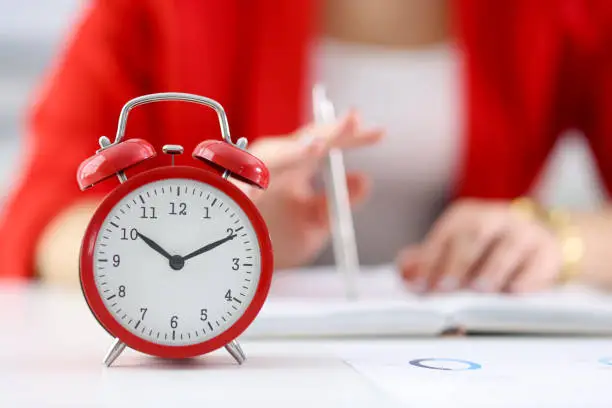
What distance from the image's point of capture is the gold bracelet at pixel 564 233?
111 centimetres

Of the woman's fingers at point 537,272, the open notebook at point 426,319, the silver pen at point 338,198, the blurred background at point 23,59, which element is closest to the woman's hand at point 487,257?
the woman's fingers at point 537,272

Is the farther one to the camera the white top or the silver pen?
the white top

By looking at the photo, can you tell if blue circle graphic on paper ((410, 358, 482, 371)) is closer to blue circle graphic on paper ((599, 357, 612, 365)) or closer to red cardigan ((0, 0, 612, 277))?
blue circle graphic on paper ((599, 357, 612, 365))

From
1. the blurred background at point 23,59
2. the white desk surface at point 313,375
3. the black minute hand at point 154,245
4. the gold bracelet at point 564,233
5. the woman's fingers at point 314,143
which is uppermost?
the blurred background at point 23,59

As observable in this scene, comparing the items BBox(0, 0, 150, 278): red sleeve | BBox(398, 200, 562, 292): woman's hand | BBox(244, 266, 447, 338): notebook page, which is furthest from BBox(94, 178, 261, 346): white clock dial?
BBox(0, 0, 150, 278): red sleeve

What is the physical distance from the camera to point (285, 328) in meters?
0.64

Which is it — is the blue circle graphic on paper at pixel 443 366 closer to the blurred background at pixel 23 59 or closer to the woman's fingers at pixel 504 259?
the woman's fingers at pixel 504 259

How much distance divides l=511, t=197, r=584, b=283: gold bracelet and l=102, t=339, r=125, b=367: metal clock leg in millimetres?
779

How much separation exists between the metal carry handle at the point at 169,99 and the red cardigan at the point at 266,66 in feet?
2.93

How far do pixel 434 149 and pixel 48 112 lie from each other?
767mm

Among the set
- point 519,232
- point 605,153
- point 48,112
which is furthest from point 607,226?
point 48,112

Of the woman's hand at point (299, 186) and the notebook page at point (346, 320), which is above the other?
the woman's hand at point (299, 186)

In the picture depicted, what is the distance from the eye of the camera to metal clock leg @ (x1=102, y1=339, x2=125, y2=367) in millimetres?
502

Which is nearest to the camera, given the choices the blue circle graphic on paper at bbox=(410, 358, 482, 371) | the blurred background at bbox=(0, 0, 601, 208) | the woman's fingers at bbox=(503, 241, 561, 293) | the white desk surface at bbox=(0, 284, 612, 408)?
the white desk surface at bbox=(0, 284, 612, 408)
